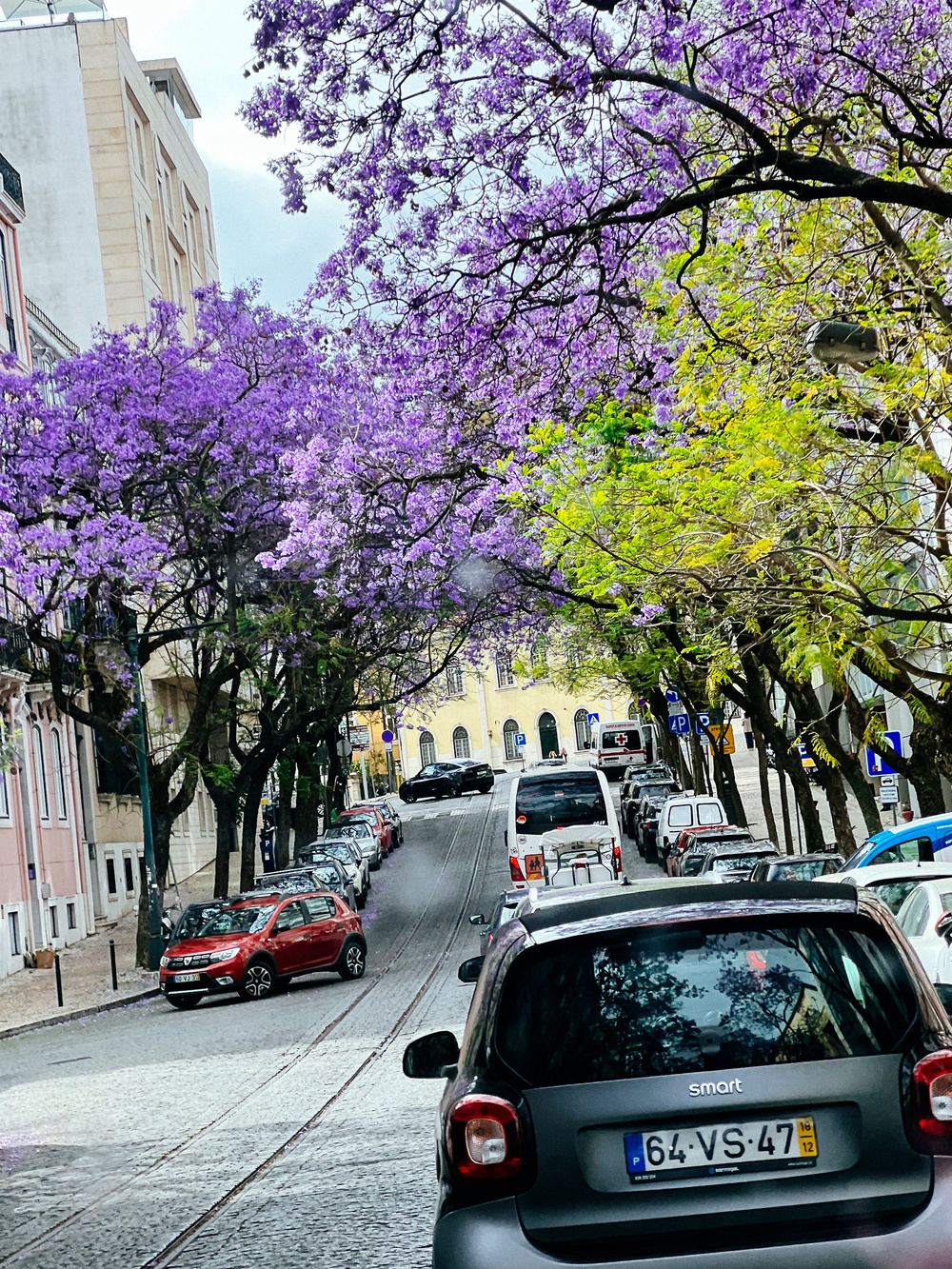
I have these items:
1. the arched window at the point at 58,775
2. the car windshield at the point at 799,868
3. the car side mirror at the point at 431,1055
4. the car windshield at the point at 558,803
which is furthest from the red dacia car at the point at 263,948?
the car side mirror at the point at 431,1055

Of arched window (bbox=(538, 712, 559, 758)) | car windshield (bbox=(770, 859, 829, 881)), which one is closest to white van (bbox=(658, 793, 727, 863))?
car windshield (bbox=(770, 859, 829, 881))

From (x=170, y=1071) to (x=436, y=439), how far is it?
10.9 metres

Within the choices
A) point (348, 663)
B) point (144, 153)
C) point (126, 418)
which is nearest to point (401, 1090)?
point (126, 418)

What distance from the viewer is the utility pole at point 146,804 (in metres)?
28.6

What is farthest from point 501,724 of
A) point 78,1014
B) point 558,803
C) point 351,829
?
point 78,1014

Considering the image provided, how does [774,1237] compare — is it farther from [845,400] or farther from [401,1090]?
[845,400]

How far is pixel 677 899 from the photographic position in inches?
183

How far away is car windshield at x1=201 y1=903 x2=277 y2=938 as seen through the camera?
24.9m

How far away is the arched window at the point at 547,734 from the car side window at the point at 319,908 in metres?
87.3

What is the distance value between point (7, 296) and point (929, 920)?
1160 inches

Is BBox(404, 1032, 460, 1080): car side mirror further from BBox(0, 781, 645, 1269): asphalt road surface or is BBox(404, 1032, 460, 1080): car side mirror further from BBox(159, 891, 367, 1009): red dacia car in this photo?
BBox(159, 891, 367, 1009): red dacia car

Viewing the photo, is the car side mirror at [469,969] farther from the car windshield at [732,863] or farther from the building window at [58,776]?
the building window at [58,776]

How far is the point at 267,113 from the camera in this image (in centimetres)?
1120

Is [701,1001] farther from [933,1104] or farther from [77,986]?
[77,986]
